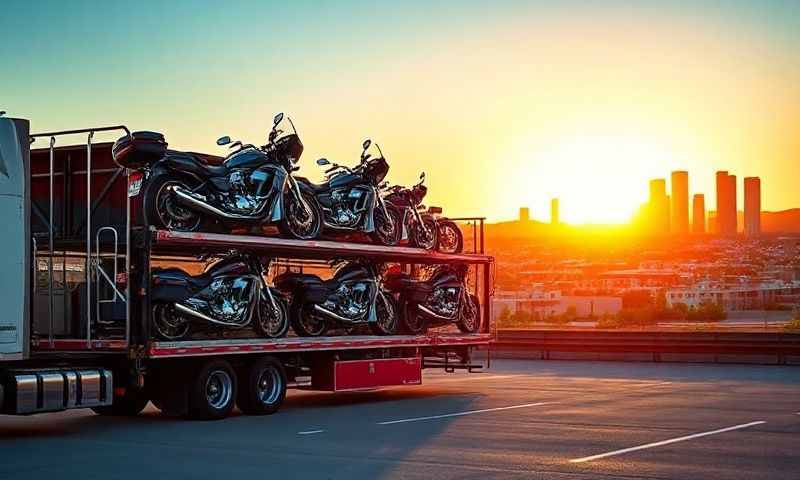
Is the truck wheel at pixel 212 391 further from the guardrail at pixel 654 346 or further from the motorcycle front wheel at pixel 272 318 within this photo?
the guardrail at pixel 654 346

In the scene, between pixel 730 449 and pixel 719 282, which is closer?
pixel 730 449

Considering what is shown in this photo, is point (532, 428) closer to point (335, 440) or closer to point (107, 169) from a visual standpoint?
point (335, 440)

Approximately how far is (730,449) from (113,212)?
30.1 feet

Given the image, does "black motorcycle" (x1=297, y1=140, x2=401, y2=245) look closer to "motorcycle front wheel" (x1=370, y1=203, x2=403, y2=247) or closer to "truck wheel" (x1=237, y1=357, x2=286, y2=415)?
"motorcycle front wheel" (x1=370, y1=203, x2=403, y2=247)

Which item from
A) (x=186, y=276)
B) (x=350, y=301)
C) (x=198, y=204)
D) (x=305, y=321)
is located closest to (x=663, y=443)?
(x=186, y=276)

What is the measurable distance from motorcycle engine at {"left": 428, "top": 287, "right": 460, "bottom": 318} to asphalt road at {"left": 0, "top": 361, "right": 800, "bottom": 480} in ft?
5.15

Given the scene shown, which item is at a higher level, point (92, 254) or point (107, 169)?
point (107, 169)

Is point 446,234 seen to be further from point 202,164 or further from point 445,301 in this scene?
point 202,164

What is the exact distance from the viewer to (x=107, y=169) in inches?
746

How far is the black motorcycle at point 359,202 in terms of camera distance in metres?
22.3

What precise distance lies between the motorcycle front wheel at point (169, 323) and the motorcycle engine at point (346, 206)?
14.5ft

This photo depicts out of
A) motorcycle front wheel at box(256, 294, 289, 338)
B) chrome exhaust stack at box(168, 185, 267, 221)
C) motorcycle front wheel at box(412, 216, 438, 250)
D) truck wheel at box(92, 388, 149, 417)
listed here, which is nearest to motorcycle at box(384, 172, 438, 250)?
motorcycle front wheel at box(412, 216, 438, 250)

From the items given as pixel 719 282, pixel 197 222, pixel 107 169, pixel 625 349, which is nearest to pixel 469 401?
pixel 197 222

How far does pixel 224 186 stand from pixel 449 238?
720cm
